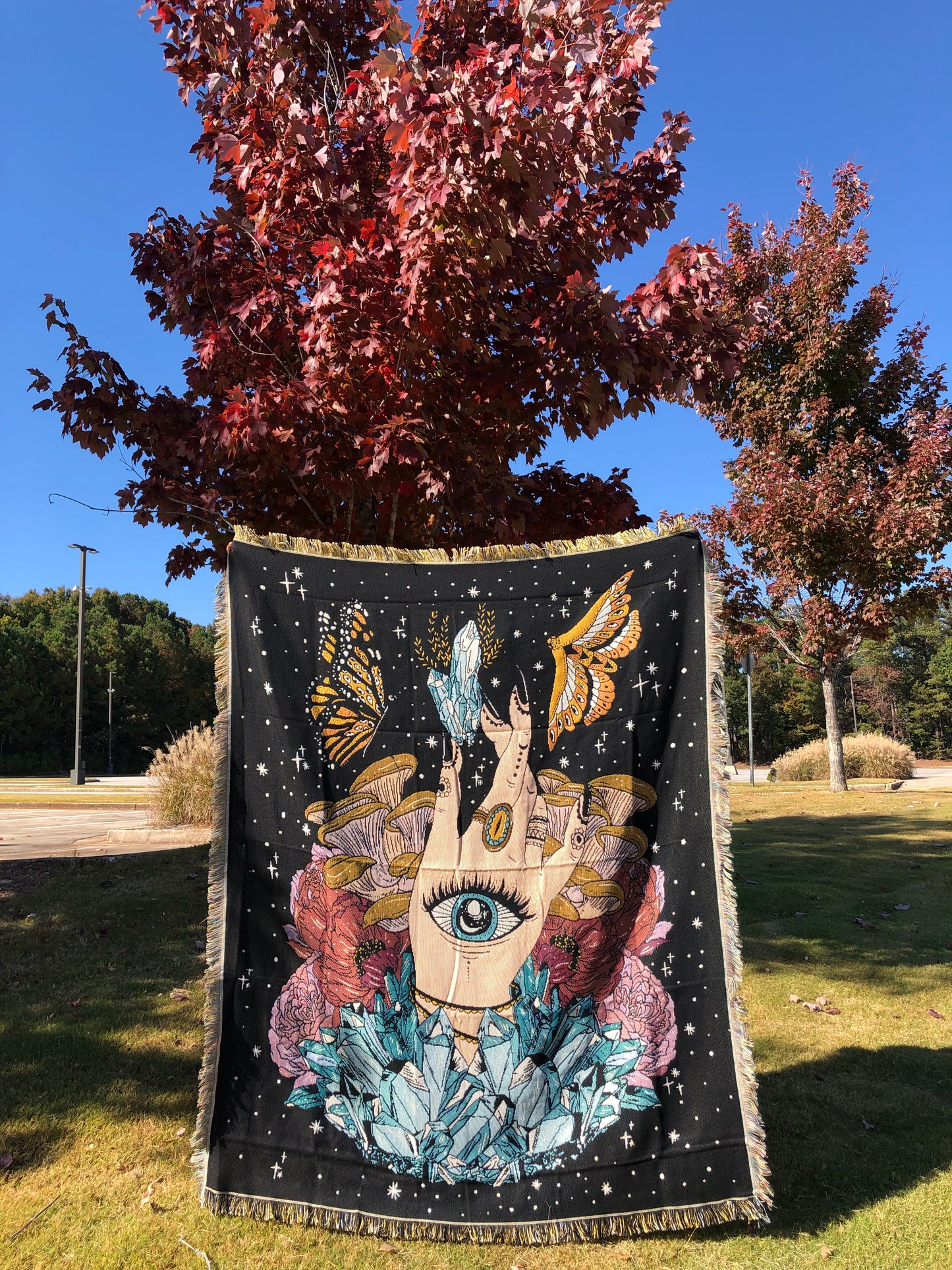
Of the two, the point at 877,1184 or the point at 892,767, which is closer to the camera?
the point at 877,1184

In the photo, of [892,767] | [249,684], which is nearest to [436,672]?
[249,684]

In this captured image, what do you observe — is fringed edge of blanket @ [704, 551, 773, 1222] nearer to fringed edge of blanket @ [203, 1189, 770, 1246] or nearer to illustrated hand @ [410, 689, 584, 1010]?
fringed edge of blanket @ [203, 1189, 770, 1246]

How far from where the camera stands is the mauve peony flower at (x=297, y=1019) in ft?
9.84

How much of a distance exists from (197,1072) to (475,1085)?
1.93 meters

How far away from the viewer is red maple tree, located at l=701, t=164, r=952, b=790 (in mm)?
12719

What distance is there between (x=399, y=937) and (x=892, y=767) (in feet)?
71.2

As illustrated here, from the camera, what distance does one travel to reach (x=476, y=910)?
3.04 meters

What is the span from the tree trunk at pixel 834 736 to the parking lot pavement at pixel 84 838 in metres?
11.6

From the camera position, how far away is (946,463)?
41.9ft

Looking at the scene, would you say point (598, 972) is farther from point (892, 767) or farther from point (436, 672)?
point (892, 767)

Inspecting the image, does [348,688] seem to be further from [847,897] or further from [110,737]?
[110,737]

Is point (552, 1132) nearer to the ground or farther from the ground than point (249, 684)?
nearer to the ground

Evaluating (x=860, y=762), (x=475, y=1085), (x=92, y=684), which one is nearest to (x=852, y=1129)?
(x=475, y=1085)

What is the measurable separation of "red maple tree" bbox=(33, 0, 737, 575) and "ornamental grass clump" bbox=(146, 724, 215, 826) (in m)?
6.81
